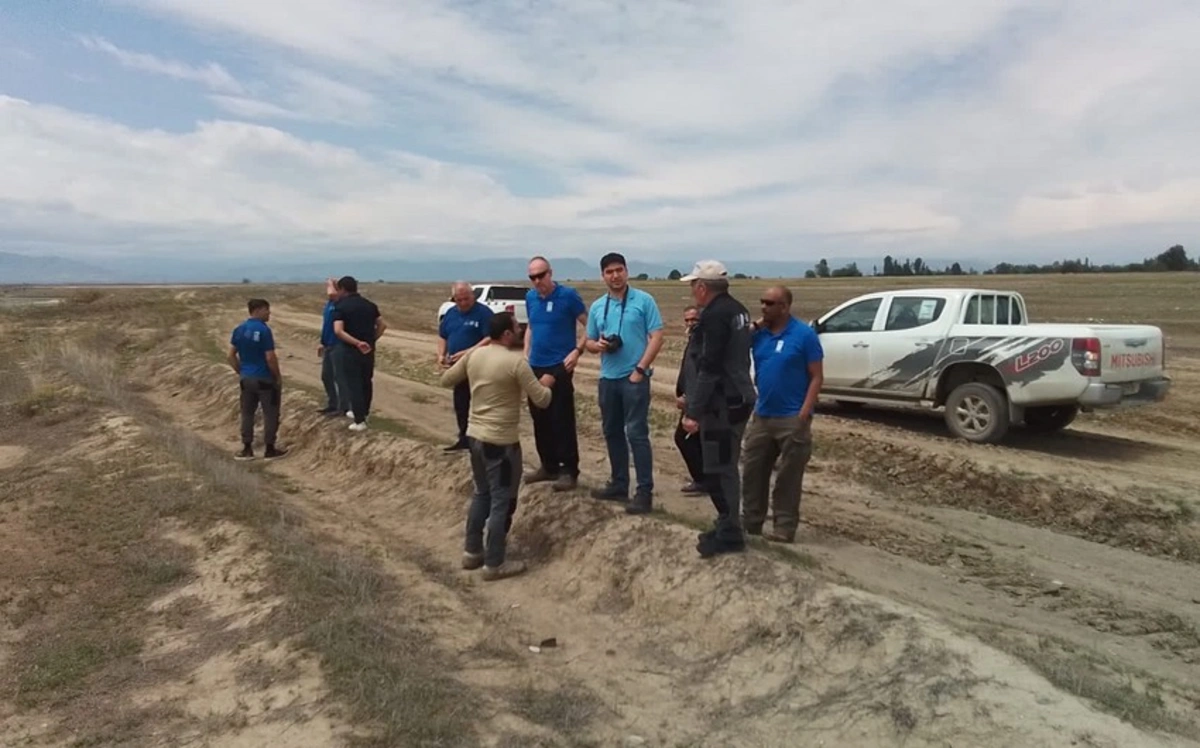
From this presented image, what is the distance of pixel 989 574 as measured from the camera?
20.1ft

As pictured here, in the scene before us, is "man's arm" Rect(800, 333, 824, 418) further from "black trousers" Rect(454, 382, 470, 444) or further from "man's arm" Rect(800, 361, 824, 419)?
"black trousers" Rect(454, 382, 470, 444)

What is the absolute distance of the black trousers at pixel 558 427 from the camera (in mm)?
6703

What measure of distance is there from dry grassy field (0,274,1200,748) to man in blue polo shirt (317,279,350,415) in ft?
2.08

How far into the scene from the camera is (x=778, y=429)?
598 centimetres

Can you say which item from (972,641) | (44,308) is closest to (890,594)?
(972,641)

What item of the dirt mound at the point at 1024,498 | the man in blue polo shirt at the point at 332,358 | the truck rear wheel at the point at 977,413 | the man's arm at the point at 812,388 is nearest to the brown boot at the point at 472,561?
the man's arm at the point at 812,388

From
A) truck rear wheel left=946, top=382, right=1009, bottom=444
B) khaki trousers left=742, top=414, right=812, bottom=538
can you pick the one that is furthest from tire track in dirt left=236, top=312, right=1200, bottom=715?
truck rear wheel left=946, top=382, right=1009, bottom=444

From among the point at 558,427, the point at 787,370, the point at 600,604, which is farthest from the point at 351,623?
the point at 787,370

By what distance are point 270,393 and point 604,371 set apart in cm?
568

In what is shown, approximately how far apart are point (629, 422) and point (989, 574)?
9.20 ft

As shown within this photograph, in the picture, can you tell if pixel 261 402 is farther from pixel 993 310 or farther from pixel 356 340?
pixel 993 310

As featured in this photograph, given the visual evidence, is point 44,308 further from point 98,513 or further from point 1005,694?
point 1005,694

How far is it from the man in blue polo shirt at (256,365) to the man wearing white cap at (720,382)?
21.1 feet

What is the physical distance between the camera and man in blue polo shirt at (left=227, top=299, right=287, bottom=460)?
10.0m
